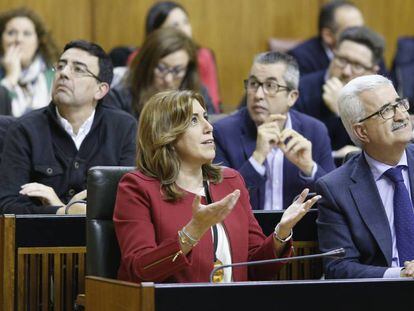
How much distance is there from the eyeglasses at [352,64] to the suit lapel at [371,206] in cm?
222

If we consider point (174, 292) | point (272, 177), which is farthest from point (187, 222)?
point (272, 177)

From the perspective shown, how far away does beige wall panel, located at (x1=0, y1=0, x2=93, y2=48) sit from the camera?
654 cm

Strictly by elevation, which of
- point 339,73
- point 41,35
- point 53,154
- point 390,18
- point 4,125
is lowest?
point 53,154

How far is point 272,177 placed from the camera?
4219mm

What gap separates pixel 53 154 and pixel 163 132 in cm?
98

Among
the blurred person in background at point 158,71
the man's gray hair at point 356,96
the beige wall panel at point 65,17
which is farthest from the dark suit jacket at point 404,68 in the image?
the man's gray hair at point 356,96

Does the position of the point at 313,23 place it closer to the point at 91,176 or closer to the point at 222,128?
the point at 222,128

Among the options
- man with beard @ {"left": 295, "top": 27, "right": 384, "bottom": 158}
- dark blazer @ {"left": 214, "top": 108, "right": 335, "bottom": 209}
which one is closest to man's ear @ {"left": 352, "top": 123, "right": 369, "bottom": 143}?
dark blazer @ {"left": 214, "top": 108, "right": 335, "bottom": 209}

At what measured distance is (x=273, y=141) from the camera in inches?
162

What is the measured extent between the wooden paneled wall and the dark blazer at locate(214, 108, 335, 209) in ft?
8.06

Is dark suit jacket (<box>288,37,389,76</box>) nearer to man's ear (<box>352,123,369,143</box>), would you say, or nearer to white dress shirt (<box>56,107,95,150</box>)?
white dress shirt (<box>56,107,95,150</box>)

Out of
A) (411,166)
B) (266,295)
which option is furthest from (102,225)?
(411,166)

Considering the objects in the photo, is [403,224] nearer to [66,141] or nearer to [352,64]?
[66,141]

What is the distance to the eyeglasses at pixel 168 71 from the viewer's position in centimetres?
496
